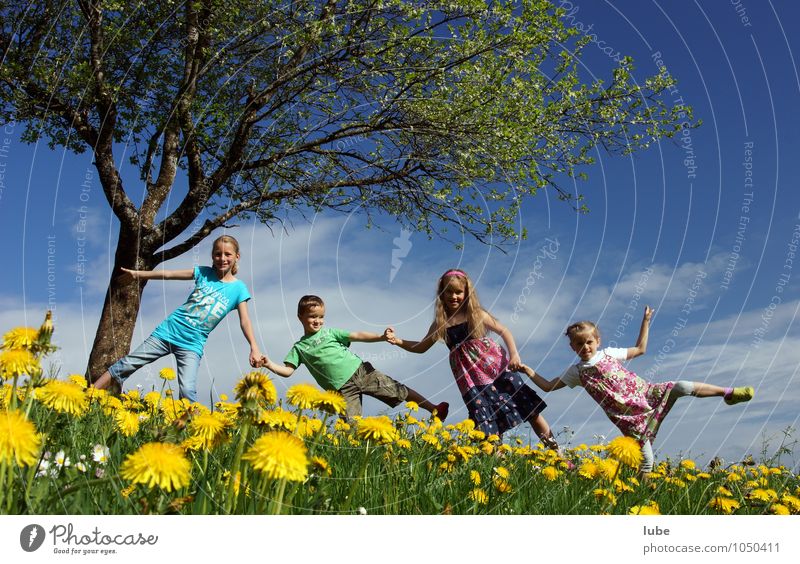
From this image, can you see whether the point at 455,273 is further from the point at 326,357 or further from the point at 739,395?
the point at 739,395

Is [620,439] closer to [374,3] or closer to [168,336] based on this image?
[168,336]

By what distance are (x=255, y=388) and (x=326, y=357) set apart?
210 inches

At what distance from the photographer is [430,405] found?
7.88 metres

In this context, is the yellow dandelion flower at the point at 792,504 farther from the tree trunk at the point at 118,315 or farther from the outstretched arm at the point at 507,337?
the tree trunk at the point at 118,315

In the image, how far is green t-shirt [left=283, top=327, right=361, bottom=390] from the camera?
6.99m

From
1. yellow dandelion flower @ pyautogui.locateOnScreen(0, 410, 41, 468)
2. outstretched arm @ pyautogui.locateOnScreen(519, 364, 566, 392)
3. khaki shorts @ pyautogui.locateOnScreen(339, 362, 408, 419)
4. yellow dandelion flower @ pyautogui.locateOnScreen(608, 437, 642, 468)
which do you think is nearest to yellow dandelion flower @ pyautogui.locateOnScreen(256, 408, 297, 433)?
yellow dandelion flower @ pyautogui.locateOnScreen(0, 410, 41, 468)

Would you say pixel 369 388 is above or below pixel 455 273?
below

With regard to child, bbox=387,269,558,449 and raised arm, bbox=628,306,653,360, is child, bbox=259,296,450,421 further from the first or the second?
raised arm, bbox=628,306,653,360

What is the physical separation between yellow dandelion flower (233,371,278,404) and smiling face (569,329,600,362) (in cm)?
489

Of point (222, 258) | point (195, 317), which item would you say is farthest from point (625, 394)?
point (195, 317)
